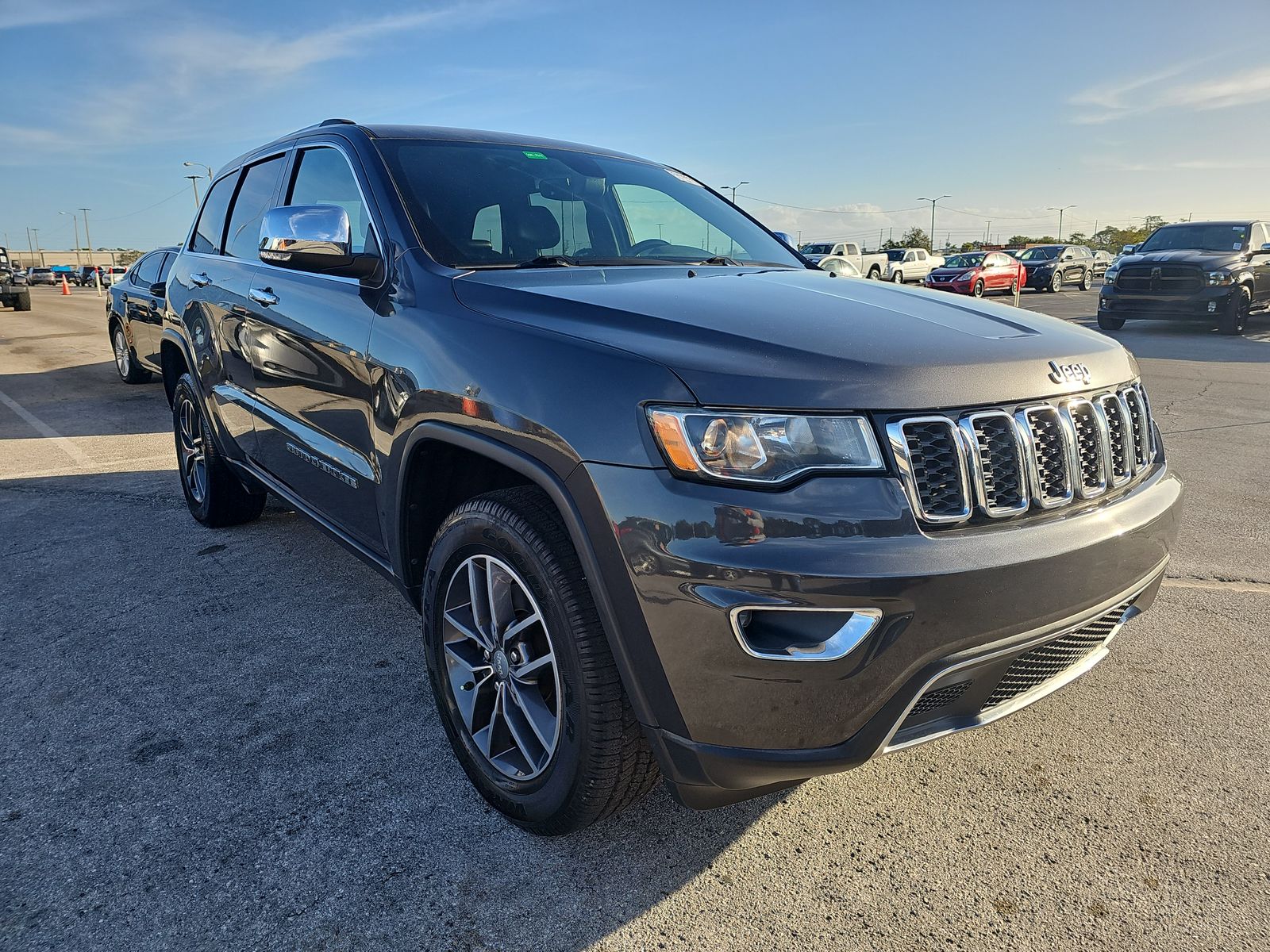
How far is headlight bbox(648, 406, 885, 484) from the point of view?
1.78 m

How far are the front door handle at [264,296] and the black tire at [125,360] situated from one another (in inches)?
291

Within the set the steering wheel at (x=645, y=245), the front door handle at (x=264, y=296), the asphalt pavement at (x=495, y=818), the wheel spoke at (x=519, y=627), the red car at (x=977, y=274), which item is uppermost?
the red car at (x=977, y=274)

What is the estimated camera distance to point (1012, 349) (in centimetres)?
207

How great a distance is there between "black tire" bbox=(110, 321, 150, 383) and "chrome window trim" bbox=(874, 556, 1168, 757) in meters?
10.2

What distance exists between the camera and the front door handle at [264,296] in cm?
343

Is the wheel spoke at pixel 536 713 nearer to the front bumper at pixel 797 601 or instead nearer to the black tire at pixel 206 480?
the front bumper at pixel 797 601

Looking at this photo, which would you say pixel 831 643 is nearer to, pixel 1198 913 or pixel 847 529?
→ pixel 847 529

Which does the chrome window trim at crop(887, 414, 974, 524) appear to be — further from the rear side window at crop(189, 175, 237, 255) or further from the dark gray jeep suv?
the rear side window at crop(189, 175, 237, 255)

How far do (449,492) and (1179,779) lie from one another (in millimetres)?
2233

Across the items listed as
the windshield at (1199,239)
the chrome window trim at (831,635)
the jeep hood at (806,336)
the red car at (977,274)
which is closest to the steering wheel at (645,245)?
the jeep hood at (806,336)

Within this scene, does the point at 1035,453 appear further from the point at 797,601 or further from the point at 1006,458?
the point at 797,601

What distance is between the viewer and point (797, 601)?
1.70m

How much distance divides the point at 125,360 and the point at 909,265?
28.9m

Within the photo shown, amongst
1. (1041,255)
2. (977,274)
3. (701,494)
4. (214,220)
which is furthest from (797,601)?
(1041,255)
